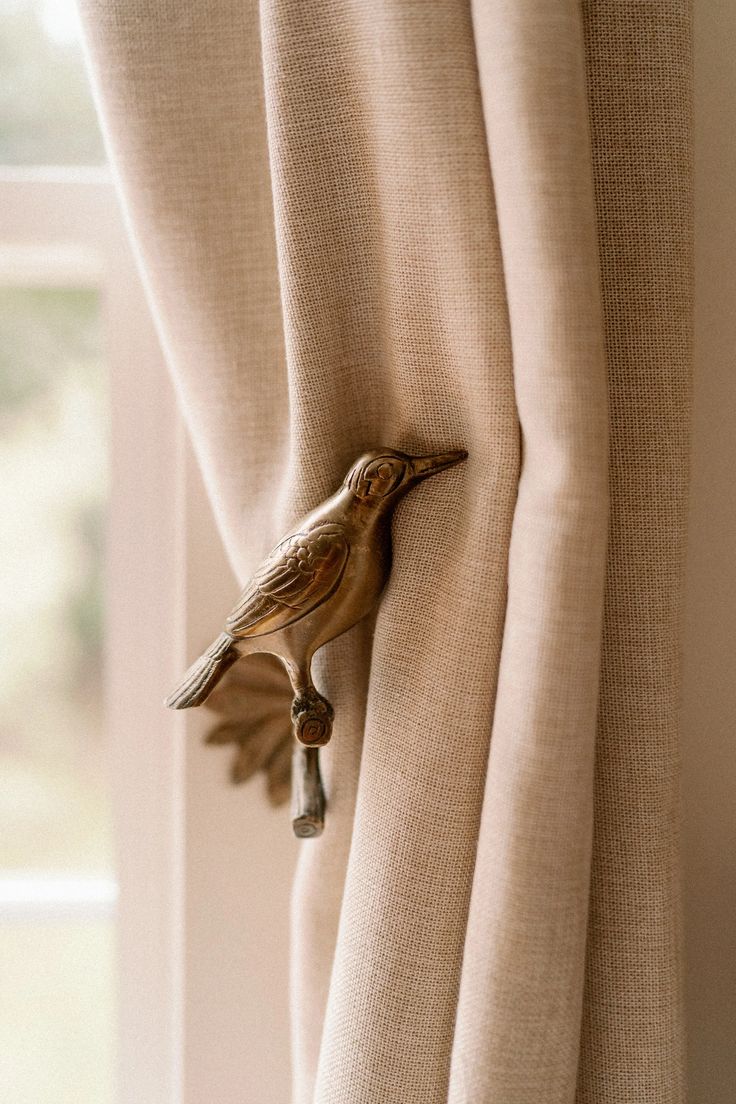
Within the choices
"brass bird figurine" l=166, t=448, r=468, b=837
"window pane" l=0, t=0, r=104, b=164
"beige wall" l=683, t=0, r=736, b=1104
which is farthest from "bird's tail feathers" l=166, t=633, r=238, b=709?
"window pane" l=0, t=0, r=104, b=164

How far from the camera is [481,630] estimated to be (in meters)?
0.44

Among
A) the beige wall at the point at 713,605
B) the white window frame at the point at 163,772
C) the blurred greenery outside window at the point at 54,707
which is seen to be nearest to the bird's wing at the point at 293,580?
the white window frame at the point at 163,772

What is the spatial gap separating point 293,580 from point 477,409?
137 millimetres

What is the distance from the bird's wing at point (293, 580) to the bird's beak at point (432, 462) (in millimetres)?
54

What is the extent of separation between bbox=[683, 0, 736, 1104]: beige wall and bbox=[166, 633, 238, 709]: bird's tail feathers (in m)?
0.35

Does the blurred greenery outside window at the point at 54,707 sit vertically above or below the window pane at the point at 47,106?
below

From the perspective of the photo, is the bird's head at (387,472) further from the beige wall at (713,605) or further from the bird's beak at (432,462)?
the beige wall at (713,605)

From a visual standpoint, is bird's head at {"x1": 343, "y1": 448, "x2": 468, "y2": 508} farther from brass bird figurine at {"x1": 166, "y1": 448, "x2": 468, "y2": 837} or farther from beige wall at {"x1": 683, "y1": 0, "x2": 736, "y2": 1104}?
beige wall at {"x1": 683, "y1": 0, "x2": 736, "y2": 1104}

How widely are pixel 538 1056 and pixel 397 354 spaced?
0.38 meters

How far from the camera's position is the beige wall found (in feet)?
1.89

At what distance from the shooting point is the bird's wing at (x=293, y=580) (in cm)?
45

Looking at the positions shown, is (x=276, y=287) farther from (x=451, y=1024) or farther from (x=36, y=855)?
(x=36, y=855)

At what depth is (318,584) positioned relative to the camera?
46 cm

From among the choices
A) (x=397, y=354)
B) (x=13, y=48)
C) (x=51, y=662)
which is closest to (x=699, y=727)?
(x=397, y=354)
